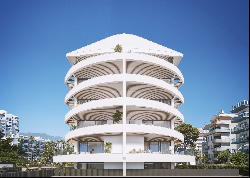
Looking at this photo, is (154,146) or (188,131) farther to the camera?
(188,131)

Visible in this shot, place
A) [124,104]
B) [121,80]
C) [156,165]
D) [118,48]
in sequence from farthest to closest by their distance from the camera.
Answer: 1. [156,165]
2. [118,48]
3. [121,80]
4. [124,104]

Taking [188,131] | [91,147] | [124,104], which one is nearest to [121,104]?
[124,104]

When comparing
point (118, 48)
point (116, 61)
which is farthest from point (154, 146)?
point (118, 48)

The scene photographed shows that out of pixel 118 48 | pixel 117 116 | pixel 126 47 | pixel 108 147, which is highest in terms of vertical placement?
pixel 126 47

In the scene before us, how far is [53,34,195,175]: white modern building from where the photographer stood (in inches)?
2098

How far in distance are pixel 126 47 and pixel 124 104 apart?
12.9m

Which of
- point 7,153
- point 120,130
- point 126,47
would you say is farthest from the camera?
point 7,153

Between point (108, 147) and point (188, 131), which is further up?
point (188, 131)

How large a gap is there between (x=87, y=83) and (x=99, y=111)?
5371 millimetres

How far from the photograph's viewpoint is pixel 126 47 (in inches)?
2464

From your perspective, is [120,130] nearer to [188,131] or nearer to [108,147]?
[108,147]

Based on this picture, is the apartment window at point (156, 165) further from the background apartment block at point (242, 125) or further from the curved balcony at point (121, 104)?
the background apartment block at point (242, 125)

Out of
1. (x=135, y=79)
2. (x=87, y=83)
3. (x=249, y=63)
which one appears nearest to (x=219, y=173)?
(x=135, y=79)

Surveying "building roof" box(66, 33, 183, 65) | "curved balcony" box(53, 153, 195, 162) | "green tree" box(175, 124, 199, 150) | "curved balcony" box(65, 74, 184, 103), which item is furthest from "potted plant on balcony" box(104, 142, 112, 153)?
Result: "green tree" box(175, 124, 199, 150)
